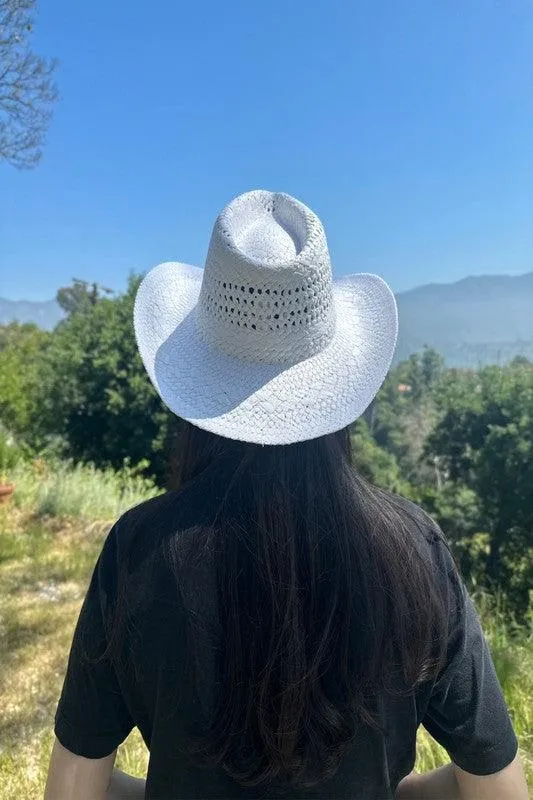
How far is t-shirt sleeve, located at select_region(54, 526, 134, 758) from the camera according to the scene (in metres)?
0.89

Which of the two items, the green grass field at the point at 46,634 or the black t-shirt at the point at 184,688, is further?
the green grass field at the point at 46,634

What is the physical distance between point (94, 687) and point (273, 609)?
33 centimetres

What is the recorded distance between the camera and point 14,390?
45.7ft

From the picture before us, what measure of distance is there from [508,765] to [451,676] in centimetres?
21

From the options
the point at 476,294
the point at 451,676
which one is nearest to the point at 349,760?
the point at 451,676

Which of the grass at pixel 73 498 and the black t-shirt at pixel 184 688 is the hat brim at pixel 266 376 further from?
the grass at pixel 73 498

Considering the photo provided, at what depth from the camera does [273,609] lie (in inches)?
33.0

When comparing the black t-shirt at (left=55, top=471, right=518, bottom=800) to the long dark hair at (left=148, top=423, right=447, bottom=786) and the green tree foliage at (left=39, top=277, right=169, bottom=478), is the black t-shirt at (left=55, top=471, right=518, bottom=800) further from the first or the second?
the green tree foliage at (left=39, top=277, right=169, bottom=478)

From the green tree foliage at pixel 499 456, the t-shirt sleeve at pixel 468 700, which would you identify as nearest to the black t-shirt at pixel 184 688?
the t-shirt sleeve at pixel 468 700

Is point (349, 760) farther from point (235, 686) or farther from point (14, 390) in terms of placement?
point (14, 390)

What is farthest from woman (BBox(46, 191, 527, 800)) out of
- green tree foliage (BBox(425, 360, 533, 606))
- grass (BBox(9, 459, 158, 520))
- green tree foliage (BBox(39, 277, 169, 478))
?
green tree foliage (BBox(39, 277, 169, 478))

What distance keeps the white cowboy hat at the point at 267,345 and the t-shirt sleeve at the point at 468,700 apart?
1.07ft

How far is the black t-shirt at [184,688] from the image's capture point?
2.80 feet

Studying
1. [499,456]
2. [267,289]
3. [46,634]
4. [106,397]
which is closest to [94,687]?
[267,289]
